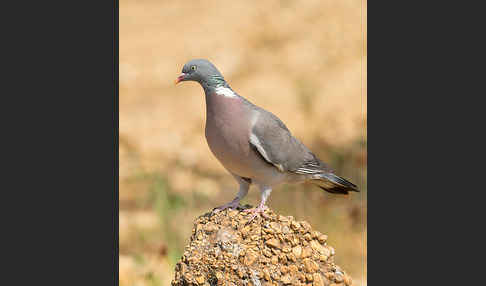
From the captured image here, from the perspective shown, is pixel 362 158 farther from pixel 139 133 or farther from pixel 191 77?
pixel 191 77

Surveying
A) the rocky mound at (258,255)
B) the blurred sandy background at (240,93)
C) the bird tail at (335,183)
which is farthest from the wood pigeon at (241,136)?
the blurred sandy background at (240,93)

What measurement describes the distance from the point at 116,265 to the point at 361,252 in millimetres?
3871

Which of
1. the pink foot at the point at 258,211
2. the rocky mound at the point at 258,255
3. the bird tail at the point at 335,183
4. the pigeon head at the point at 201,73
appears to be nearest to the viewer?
the rocky mound at the point at 258,255

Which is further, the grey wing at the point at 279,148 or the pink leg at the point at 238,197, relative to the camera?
the pink leg at the point at 238,197

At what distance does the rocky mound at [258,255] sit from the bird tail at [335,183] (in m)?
0.90

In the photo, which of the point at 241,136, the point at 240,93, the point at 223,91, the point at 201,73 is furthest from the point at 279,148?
the point at 240,93

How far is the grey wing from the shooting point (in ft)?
18.4

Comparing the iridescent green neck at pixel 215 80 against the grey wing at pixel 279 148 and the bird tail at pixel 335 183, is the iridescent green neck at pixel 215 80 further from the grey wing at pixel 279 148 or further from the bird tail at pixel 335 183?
the bird tail at pixel 335 183

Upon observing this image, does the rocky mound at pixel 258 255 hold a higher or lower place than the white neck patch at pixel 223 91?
lower

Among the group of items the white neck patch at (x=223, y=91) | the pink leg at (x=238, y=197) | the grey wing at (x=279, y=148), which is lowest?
the pink leg at (x=238, y=197)

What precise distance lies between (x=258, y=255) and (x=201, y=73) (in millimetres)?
1836

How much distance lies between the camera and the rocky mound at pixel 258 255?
5090mm

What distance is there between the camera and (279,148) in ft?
18.8

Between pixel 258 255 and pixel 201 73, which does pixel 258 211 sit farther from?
pixel 201 73
